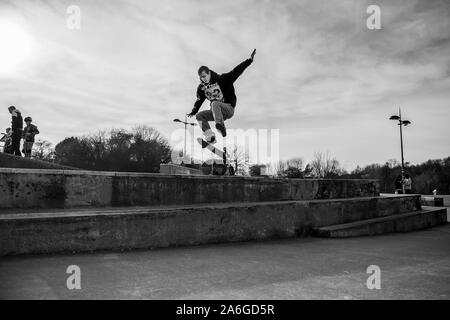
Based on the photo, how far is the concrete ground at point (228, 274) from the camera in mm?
2195

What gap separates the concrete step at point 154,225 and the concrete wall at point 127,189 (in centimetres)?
42

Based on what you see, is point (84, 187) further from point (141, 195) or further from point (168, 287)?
point (168, 287)

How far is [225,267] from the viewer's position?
300 cm

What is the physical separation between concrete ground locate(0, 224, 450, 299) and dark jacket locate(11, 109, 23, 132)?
34.0 ft

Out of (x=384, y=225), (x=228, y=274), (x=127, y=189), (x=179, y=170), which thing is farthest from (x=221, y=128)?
(x=179, y=170)

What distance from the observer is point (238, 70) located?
20.9 feet

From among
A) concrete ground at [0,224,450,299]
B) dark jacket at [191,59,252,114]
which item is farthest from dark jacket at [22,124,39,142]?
concrete ground at [0,224,450,299]

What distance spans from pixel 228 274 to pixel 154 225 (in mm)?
1522

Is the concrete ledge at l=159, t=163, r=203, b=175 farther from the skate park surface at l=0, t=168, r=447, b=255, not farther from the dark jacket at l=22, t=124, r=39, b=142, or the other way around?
the dark jacket at l=22, t=124, r=39, b=142

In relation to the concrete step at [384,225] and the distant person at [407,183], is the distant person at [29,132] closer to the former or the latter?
the concrete step at [384,225]

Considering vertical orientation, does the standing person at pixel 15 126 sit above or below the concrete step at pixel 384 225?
above

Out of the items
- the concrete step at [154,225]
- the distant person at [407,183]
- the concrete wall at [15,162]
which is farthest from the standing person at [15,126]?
the distant person at [407,183]

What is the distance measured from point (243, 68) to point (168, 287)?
16.4 ft
